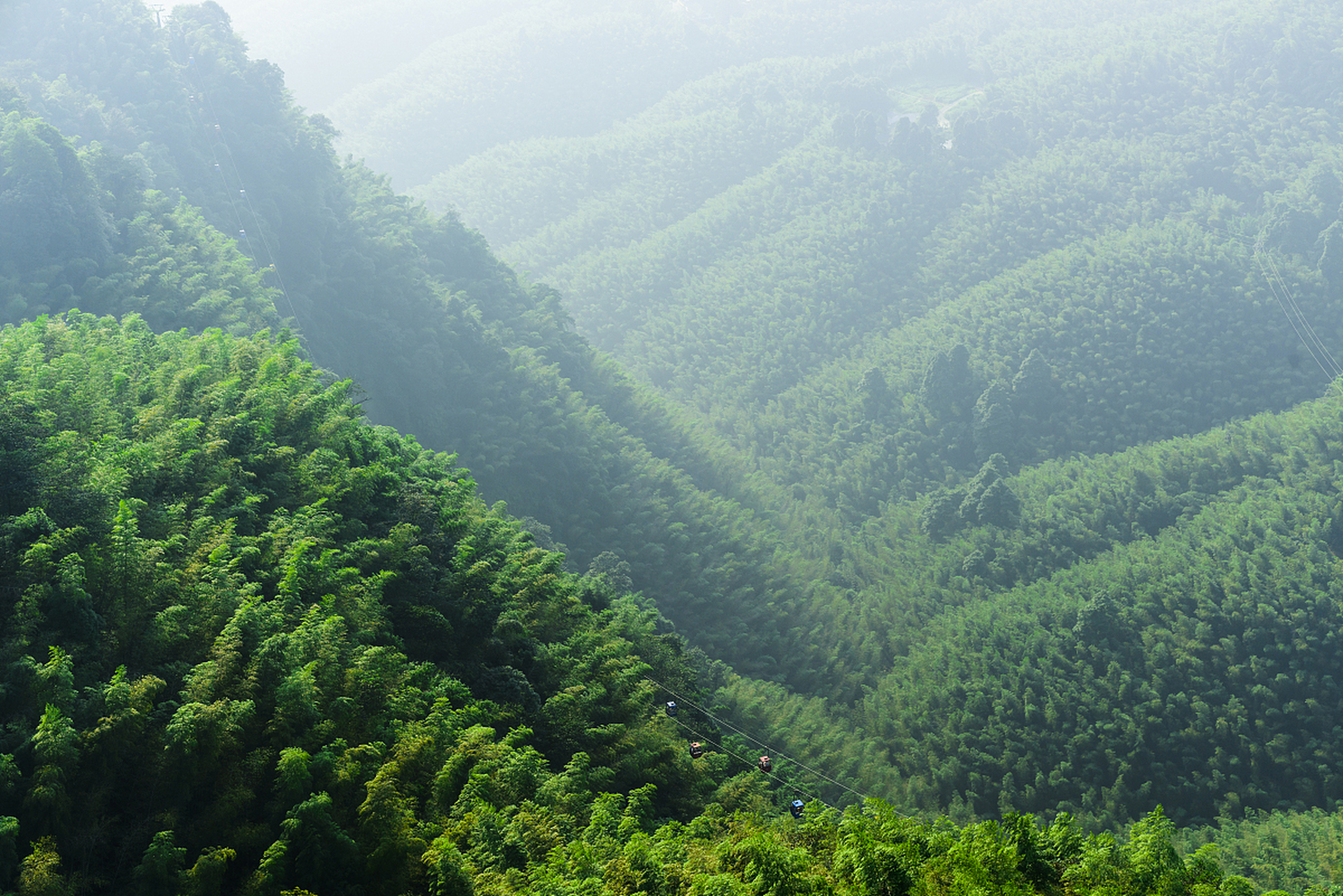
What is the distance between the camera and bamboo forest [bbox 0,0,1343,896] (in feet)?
46.4

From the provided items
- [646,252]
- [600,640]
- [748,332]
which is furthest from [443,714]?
[646,252]

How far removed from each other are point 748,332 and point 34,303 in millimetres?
54802

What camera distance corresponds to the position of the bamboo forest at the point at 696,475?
1415 centimetres

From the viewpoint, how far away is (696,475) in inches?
2196

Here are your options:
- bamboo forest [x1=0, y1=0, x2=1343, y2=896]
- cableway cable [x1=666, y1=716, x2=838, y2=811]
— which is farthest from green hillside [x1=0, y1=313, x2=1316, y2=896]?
cableway cable [x1=666, y1=716, x2=838, y2=811]

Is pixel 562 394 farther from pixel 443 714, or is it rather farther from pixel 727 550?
pixel 443 714

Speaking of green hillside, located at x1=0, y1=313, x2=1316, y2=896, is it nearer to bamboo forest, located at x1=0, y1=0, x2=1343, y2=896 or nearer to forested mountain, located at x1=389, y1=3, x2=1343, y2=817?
bamboo forest, located at x1=0, y1=0, x2=1343, y2=896

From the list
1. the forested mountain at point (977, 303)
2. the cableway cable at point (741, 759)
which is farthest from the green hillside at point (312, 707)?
the forested mountain at point (977, 303)

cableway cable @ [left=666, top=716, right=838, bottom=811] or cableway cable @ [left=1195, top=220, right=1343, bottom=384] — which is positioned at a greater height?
cableway cable @ [left=1195, top=220, right=1343, bottom=384]

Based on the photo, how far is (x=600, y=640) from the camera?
2412cm

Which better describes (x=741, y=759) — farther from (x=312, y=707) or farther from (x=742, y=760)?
(x=312, y=707)

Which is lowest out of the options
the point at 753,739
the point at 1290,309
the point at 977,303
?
the point at 753,739

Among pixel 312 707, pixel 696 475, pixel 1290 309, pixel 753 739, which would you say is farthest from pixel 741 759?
pixel 1290 309

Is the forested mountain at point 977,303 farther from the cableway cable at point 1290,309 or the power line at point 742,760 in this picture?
the power line at point 742,760
